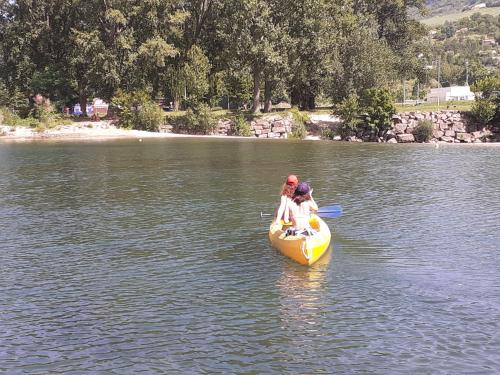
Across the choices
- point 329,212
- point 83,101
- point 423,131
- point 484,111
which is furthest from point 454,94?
point 329,212

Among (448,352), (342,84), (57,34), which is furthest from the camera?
(57,34)

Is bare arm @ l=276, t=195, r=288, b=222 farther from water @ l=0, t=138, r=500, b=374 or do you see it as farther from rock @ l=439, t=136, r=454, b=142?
rock @ l=439, t=136, r=454, b=142

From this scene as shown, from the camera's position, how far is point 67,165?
36938 millimetres

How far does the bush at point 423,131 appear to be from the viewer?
5678 centimetres

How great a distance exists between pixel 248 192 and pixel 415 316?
49.9 feet

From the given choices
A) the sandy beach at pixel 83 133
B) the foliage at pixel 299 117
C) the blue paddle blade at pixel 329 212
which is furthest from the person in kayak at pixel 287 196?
the foliage at pixel 299 117

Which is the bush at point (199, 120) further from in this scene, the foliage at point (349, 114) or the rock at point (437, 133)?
the rock at point (437, 133)

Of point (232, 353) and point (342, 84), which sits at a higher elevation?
point (342, 84)

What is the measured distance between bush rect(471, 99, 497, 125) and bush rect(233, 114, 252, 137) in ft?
74.1

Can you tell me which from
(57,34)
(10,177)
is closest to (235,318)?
(10,177)

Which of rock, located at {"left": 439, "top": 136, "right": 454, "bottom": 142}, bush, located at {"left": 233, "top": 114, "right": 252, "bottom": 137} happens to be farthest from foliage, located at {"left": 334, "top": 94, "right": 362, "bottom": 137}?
bush, located at {"left": 233, "top": 114, "right": 252, "bottom": 137}

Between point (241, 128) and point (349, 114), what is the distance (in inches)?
449

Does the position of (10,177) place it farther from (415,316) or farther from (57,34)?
(57,34)

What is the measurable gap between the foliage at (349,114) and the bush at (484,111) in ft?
37.8
